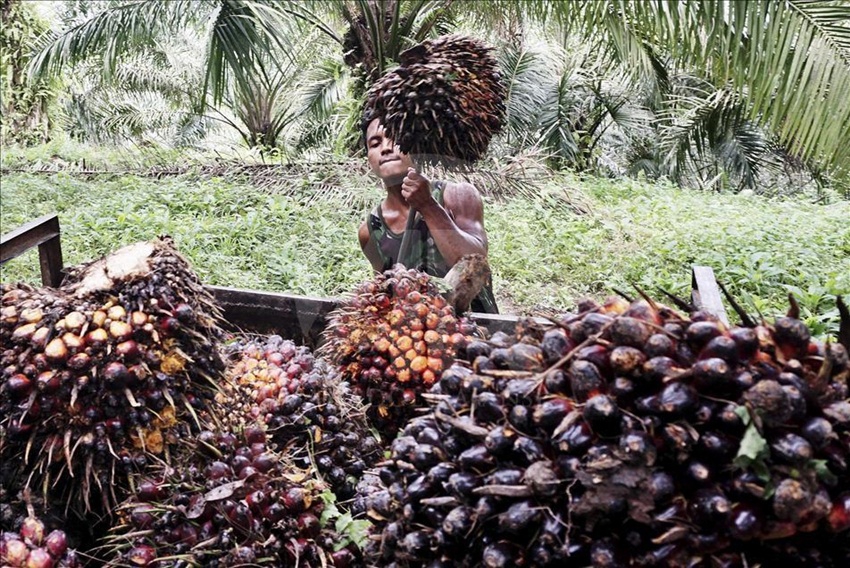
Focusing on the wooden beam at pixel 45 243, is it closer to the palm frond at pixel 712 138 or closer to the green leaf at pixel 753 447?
the green leaf at pixel 753 447

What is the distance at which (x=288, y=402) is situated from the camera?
1.36 m

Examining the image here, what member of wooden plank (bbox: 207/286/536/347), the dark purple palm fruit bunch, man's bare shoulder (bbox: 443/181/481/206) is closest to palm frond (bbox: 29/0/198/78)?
wooden plank (bbox: 207/286/536/347)

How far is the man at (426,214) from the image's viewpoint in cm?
Result: 174

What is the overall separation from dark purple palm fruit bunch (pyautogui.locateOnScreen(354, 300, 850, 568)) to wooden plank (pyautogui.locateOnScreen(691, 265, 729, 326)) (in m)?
Answer: 0.32

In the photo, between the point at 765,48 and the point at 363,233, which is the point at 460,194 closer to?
the point at 363,233

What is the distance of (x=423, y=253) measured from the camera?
1774mm

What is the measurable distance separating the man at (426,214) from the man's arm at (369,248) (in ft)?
0.16

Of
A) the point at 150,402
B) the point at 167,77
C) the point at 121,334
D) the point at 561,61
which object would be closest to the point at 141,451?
the point at 150,402

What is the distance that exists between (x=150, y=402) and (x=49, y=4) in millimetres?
1757

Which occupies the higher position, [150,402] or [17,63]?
[17,63]

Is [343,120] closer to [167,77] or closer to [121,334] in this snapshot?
[167,77]

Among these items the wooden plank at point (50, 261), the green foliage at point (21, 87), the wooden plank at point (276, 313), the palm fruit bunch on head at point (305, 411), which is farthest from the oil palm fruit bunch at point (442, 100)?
the green foliage at point (21, 87)

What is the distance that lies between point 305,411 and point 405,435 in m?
0.42

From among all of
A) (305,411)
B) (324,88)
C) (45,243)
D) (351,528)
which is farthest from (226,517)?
(324,88)
